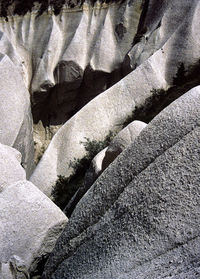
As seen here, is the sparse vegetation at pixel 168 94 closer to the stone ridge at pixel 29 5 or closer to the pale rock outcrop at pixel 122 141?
the pale rock outcrop at pixel 122 141

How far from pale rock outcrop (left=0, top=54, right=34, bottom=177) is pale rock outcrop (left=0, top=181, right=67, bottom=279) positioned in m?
1.27

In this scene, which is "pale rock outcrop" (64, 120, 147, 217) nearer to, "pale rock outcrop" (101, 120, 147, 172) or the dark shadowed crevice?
"pale rock outcrop" (101, 120, 147, 172)

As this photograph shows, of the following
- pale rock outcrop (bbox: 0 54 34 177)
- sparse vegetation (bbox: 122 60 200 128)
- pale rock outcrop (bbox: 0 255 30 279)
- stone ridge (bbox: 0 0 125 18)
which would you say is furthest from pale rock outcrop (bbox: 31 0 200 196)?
stone ridge (bbox: 0 0 125 18)

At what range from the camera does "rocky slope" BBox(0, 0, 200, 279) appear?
1351mm

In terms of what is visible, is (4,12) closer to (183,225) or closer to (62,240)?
(62,240)

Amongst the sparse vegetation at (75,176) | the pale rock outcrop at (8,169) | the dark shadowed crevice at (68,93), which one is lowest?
the dark shadowed crevice at (68,93)

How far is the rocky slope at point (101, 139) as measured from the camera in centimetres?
135

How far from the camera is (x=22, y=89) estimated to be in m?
3.44

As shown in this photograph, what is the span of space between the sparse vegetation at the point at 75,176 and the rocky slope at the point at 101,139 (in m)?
0.01

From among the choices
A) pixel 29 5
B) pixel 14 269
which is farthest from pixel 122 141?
pixel 29 5

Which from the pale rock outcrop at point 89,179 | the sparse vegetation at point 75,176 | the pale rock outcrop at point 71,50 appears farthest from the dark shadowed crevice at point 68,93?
the pale rock outcrop at point 89,179

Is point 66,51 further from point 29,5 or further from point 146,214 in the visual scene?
point 146,214

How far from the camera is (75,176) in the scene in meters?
3.33

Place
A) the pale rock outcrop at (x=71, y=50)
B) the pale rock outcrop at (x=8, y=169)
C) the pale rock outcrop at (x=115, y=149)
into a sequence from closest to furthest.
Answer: the pale rock outcrop at (x=8, y=169), the pale rock outcrop at (x=115, y=149), the pale rock outcrop at (x=71, y=50)
